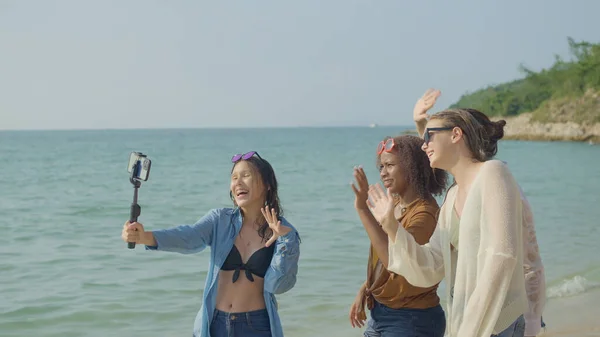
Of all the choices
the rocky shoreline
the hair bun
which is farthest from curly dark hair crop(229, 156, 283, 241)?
the rocky shoreline

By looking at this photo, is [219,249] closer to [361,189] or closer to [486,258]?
Result: [361,189]

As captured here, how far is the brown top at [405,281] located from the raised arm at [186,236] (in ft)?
2.70

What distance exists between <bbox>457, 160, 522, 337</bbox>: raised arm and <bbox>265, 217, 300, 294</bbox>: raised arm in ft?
3.65

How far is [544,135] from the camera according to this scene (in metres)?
66.0

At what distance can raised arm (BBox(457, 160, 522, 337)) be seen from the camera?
9.89 ft

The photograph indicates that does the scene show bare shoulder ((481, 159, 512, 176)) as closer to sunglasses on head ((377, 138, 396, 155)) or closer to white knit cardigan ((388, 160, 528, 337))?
white knit cardigan ((388, 160, 528, 337))

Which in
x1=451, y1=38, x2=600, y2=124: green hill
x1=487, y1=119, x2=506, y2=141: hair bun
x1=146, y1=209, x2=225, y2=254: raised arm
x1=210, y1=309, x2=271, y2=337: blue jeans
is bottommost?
x1=210, y1=309, x2=271, y2=337: blue jeans

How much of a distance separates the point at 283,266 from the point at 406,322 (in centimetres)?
64

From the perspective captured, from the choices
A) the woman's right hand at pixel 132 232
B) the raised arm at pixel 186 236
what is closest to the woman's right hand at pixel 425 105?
the raised arm at pixel 186 236

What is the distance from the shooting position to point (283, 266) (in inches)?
157

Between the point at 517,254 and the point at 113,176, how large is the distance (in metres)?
31.3

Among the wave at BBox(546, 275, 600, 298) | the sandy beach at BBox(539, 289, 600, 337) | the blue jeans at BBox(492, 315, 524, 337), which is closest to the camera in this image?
the blue jeans at BBox(492, 315, 524, 337)

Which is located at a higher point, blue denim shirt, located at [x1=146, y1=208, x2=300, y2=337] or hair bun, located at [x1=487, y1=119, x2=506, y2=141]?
hair bun, located at [x1=487, y1=119, x2=506, y2=141]

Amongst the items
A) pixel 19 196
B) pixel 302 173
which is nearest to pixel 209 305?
pixel 19 196
